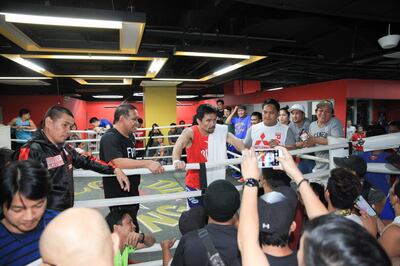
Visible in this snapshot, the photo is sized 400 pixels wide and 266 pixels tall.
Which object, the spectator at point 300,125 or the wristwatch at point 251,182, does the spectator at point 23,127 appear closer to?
the spectator at point 300,125

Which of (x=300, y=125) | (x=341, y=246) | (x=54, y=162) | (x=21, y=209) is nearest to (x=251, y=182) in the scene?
(x=341, y=246)

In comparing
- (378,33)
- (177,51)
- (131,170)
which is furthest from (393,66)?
(131,170)

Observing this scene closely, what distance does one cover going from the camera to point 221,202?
135 cm

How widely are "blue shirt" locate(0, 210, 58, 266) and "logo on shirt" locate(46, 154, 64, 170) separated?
61 centimetres

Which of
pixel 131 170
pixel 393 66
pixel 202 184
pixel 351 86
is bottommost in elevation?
pixel 202 184

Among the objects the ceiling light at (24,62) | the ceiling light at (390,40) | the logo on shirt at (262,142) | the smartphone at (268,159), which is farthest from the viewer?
the ceiling light at (24,62)

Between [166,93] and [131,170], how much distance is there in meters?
8.31

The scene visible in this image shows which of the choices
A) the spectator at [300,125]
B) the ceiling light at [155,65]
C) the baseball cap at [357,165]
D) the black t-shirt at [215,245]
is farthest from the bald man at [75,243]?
the ceiling light at [155,65]

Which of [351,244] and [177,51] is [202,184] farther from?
[177,51]

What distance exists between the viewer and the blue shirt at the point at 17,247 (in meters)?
1.26

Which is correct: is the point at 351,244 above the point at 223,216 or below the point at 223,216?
above

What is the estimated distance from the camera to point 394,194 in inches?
67.5

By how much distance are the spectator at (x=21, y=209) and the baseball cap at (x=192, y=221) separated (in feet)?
2.68

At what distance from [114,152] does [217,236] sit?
4.65ft
